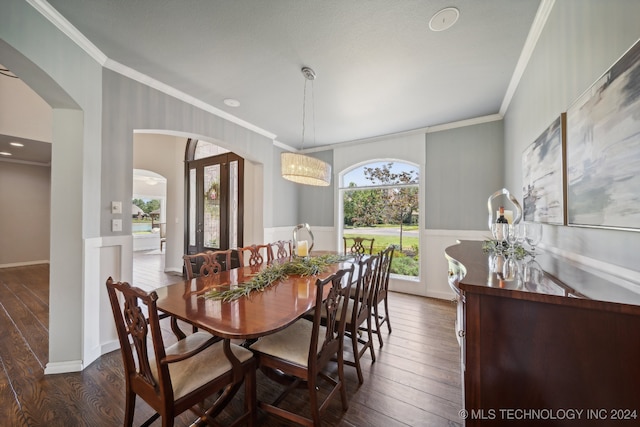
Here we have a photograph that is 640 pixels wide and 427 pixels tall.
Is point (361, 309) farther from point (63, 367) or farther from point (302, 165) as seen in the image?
point (63, 367)

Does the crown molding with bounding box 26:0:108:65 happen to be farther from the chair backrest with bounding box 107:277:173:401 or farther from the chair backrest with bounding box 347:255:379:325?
the chair backrest with bounding box 347:255:379:325

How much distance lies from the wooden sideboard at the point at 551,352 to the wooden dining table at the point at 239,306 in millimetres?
855

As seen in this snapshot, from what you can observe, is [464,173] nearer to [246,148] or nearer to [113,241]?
[246,148]

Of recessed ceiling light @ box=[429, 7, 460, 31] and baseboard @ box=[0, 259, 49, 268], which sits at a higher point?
recessed ceiling light @ box=[429, 7, 460, 31]

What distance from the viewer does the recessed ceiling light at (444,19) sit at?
1697mm

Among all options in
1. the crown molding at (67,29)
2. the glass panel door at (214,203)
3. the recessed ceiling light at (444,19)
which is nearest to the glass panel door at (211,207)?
the glass panel door at (214,203)

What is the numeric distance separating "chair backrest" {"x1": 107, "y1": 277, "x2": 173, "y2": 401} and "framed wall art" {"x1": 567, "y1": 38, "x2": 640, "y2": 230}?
1968mm

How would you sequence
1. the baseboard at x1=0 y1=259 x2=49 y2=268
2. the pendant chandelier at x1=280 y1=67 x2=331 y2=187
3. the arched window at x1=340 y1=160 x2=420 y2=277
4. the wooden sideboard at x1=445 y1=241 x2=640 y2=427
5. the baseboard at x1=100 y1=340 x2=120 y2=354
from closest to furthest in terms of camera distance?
the wooden sideboard at x1=445 y1=241 x2=640 y2=427 < the baseboard at x1=100 y1=340 x2=120 y2=354 < the pendant chandelier at x1=280 y1=67 x2=331 y2=187 < the arched window at x1=340 y1=160 x2=420 y2=277 < the baseboard at x1=0 y1=259 x2=49 y2=268

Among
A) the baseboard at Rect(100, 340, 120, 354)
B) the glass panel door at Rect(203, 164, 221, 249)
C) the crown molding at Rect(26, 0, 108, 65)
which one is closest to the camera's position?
the crown molding at Rect(26, 0, 108, 65)

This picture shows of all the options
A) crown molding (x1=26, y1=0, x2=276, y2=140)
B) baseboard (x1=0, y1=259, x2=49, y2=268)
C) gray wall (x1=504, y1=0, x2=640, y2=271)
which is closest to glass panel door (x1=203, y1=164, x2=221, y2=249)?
crown molding (x1=26, y1=0, x2=276, y2=140)

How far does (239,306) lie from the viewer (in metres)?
1.43

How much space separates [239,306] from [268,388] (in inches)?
37.2

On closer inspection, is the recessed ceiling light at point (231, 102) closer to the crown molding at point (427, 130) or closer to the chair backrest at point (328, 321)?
the crown molding at point (427, 130)

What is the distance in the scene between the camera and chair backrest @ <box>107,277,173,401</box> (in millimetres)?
1057
